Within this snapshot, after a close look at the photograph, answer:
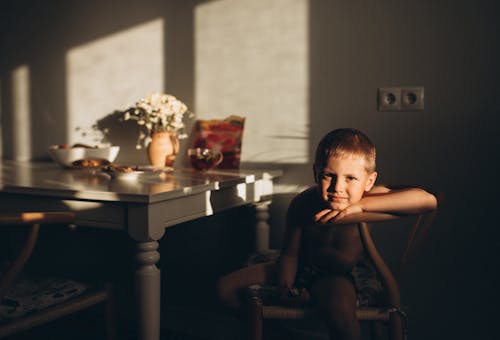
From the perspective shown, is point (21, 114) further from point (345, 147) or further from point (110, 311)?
point (345, 147)

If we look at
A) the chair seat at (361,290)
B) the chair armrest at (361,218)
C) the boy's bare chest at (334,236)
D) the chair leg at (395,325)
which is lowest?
the chair leg at (395,325)

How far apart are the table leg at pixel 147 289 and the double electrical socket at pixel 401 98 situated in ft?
3.54

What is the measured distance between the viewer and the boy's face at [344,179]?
1.42 m

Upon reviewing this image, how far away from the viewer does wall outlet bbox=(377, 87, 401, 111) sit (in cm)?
205

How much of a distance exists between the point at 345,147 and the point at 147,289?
0.72 meters

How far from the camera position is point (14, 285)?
1706 millimetres

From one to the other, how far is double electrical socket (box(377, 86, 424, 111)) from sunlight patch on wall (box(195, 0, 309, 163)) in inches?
12.4

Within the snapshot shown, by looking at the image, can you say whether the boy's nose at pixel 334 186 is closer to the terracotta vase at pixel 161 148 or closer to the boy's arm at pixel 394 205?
the boy's arm at pixel 394 205

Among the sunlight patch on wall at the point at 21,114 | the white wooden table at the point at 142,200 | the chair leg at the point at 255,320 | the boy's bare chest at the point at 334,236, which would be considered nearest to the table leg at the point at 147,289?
the white wooden table at the point at 142,200

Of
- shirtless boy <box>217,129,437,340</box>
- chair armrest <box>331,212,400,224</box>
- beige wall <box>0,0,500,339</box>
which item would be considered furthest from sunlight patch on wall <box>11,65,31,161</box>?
chair armrest <box>331,212,400,224</box>

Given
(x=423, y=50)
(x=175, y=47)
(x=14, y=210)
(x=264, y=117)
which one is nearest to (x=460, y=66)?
(x=423, y=50)

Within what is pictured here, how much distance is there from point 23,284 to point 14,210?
0.25m

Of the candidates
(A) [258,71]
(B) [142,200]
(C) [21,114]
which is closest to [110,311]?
(B) [142,200]

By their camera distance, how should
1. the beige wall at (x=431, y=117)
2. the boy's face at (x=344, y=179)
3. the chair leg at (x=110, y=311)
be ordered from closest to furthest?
the boy's face at (x=344, y=179), the chair leg at (x=110, y=311), the beige wall at (x=431, y=117)
